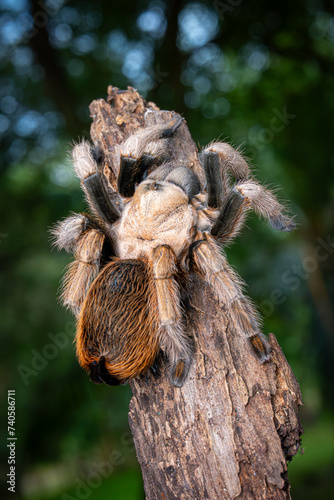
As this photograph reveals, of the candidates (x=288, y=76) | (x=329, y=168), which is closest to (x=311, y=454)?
(x=329, y=168)

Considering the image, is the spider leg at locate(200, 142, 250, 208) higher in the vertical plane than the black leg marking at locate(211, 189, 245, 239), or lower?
higher

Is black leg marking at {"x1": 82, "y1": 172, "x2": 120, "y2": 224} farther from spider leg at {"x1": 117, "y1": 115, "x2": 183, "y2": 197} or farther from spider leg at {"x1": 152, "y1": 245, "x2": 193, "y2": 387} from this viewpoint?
spider leg at {"x1": 152, "y1": 245, "x2": 193, "y2": 387}

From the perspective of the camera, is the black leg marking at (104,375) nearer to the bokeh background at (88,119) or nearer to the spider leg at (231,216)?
the spider leg at (231,216)

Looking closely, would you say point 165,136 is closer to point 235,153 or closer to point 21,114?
point 235,153

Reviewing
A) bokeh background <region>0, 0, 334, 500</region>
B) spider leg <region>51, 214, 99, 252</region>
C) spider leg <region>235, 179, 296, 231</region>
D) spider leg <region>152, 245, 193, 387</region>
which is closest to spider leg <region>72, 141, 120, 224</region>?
spider leg <region>51, 214, 99, 252</region>

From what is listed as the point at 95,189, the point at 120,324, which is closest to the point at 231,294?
the point at 120,324

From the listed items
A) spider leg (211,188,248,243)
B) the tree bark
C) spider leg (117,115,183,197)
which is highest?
spider leg (117,115,183,197)

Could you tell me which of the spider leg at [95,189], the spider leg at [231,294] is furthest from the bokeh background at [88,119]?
the spider leg at [231,294]
